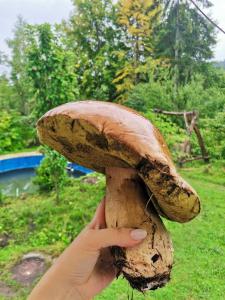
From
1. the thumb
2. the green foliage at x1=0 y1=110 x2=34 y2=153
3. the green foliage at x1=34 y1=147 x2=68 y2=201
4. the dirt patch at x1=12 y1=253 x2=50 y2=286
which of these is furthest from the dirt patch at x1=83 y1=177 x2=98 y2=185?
the green foliage at x1=0 y1=110 x2=34 y2=153

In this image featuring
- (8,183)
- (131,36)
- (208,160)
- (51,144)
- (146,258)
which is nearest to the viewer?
(146,258)

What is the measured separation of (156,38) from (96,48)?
3.24 meters

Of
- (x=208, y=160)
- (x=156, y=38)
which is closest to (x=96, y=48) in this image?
(x=156, y=38)

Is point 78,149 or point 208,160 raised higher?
point 78,149

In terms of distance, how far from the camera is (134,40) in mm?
17922

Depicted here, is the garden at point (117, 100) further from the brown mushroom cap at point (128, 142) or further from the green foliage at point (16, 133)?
the brown mushroom cap at point (128, 142)

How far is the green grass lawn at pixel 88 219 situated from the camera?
3.70m

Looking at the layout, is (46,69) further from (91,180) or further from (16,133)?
(16,133)

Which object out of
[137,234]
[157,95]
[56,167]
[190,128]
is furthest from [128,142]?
[157,95]

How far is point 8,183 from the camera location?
1142cm

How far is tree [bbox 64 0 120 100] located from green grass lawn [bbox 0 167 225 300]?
11.0 metres

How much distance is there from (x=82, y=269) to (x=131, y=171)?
517 mm

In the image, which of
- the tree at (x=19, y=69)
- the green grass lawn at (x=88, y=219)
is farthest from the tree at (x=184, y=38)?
the green grass lawn at (x=88, y=219)

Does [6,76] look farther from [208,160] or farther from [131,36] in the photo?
[208,160]
